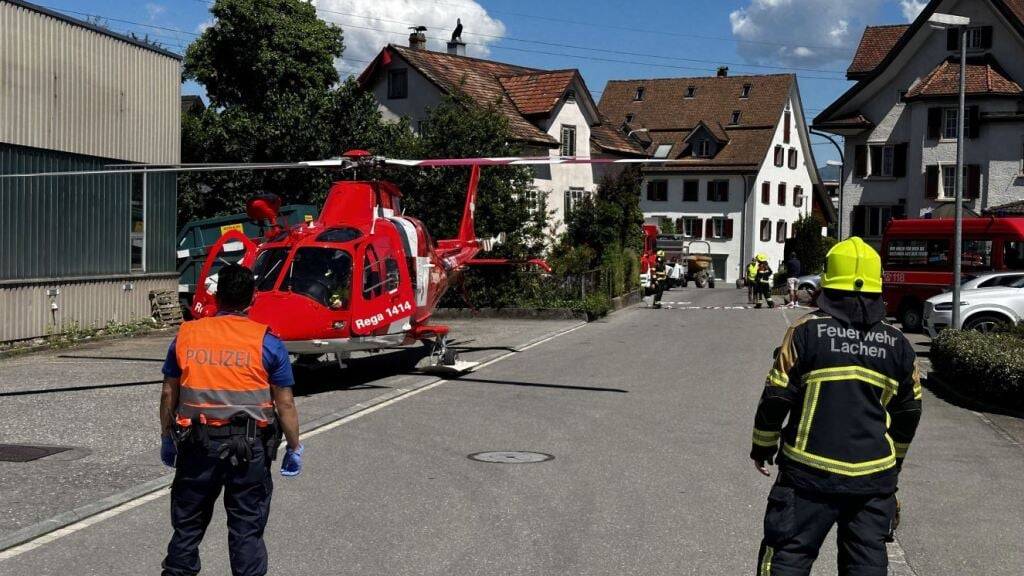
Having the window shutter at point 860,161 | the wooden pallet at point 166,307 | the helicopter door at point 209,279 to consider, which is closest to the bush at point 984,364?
the helicopter door at point 209,279

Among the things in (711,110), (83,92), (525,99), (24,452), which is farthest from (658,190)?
(24,452)

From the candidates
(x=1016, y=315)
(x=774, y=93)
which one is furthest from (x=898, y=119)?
(x=1016, y=315)

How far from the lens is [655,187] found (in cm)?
7388

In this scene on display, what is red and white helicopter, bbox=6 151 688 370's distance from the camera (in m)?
14.5

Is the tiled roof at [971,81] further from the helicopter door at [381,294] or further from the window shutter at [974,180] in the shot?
the helicopter door at [381,294]

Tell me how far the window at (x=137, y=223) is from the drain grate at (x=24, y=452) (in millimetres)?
14543

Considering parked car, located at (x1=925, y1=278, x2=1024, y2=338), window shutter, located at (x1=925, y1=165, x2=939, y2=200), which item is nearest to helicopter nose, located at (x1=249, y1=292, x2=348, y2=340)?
parked car, located at (x1=925, y1=278, x2=1024, y2=338)

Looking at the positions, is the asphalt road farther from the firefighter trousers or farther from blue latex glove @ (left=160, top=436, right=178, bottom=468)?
the firefighter trousers

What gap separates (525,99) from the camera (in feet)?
150

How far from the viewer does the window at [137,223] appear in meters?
24.9

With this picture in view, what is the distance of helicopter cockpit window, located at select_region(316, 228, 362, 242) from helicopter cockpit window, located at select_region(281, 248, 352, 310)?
199 mm

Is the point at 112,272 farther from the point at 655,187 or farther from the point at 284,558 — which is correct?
the point at 655,187

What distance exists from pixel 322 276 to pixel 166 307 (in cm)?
1172

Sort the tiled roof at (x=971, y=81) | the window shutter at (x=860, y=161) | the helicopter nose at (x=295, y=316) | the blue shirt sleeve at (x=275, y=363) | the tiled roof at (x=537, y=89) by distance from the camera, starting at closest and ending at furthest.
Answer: the blue shirt sleeve at (x=275, y=363), the helicopter nose at (x=295, y=316), the tiled roof at (x=537, y=89), the tiled roof at (x=971, y=81), the window shutter at (x=860, y=161)
